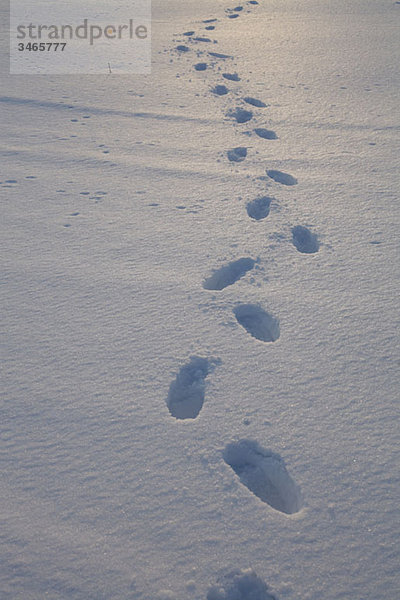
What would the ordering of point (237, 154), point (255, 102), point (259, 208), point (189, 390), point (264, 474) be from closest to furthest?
point (264, 474), point (189, 390), point (259, 208), point (237, 154), point (255, 102)

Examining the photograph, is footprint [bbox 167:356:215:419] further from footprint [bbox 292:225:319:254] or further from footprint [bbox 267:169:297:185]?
footprint [bbox 267:169:297:185]

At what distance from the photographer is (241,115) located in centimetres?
282

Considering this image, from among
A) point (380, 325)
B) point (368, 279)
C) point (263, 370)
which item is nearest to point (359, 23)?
point (368, 279)

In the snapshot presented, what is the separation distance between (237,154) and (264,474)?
1790 millimetres

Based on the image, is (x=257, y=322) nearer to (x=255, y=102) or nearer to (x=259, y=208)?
(x=259, y=208)

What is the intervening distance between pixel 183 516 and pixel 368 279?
3.82 feet

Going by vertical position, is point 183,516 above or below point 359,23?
below

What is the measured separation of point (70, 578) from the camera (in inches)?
43.9

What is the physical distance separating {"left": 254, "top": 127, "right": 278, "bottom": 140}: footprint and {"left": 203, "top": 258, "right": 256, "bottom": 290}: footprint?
1.09 metres

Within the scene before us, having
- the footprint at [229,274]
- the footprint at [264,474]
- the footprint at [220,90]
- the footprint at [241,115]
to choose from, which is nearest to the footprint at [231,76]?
the footprint at [220,90]

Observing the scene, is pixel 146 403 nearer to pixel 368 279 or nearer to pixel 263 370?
pixel 263 370

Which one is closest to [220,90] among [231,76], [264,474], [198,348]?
[231,76]

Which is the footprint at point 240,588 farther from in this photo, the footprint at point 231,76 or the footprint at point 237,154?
the footprint at point 231,76

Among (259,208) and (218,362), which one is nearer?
(218,362)
